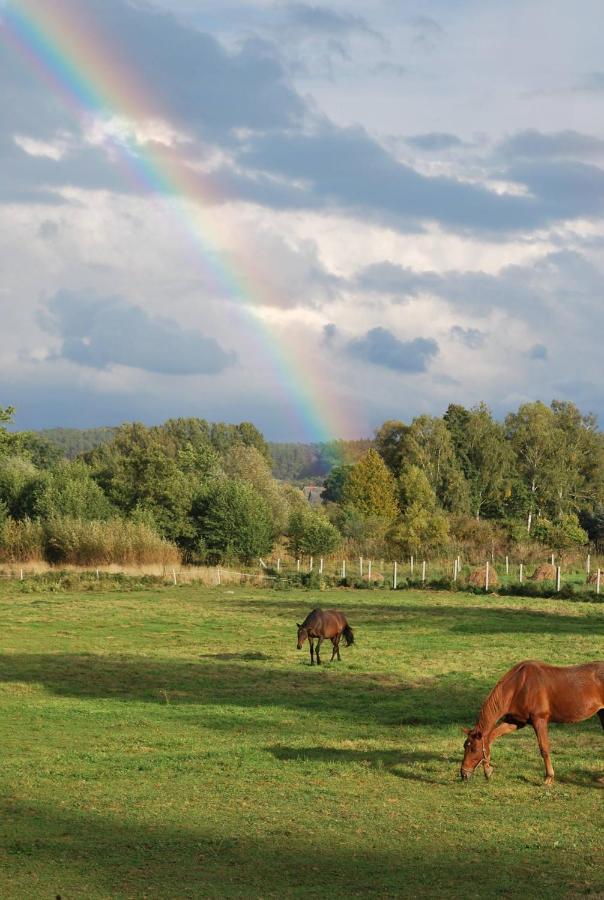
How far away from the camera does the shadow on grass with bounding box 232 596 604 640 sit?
32.0 metres

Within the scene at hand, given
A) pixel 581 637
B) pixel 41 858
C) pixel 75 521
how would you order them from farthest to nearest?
pixel 75 521 < pixel 581 637 < pixel 41 858

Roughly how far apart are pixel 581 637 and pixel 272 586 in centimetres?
2244

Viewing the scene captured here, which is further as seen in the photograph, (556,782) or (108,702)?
(108,702)

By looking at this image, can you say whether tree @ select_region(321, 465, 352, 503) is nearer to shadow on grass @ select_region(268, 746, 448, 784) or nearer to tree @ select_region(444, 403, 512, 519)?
tree @ select_region(444, 403, 512, 519)

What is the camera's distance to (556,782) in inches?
480

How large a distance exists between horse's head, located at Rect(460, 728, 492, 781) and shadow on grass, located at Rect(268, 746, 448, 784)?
0.32 meters

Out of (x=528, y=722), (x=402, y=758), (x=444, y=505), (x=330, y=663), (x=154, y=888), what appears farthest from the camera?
(x=444, y=505)

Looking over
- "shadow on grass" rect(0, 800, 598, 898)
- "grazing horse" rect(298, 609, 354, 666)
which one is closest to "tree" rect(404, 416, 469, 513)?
"grazing horse" rect(298, 609, 354, 666)

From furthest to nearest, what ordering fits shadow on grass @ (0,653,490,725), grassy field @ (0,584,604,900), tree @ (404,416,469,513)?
1. tree @ (404,416,469,513)
2. shadow on grass @ (0,653,490,725)
3. grassy field @ (0,584,604,900)

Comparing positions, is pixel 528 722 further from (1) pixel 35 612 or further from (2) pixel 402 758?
(1) pixel 35 612

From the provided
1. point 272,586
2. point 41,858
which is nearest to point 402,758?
point 41,858

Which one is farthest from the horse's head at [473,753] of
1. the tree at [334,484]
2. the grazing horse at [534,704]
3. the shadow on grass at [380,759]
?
the tree at [334,484]

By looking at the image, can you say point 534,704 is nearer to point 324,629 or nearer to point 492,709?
point 492,709

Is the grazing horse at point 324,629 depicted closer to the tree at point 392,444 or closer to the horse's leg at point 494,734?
the horse's leg at point 494,734
